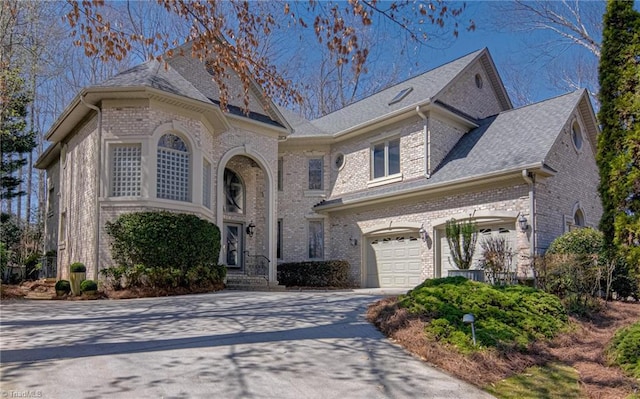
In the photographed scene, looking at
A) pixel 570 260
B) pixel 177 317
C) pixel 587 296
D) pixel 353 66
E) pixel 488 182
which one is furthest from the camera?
pixel 488 182

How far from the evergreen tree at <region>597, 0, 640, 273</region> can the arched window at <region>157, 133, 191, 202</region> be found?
10.3m

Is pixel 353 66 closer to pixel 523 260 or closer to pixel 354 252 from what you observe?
pixel 523 260

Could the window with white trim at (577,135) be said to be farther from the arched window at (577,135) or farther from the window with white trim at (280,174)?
the window with white trim at (280,174)

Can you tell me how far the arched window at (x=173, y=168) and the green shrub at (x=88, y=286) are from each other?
108 inches

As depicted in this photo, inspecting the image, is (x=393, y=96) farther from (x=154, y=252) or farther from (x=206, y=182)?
(x=154, y=252)

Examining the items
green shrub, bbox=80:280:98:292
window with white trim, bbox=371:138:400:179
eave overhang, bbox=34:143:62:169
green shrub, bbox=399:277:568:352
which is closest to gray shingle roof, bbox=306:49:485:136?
window with white trim, bbox=371:138:400:179

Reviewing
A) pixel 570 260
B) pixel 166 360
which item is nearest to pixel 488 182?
pixel 570 260

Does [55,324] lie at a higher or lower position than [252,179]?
lower

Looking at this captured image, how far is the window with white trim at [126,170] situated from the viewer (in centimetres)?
1302

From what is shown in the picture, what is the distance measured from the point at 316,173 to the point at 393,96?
Answer: 4.22 meters

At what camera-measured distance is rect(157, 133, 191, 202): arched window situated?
1338 cm

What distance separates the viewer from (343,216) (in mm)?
18188

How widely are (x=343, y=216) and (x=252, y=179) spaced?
146 inches

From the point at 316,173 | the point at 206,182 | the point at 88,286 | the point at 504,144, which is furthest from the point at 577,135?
the point at 88,286
